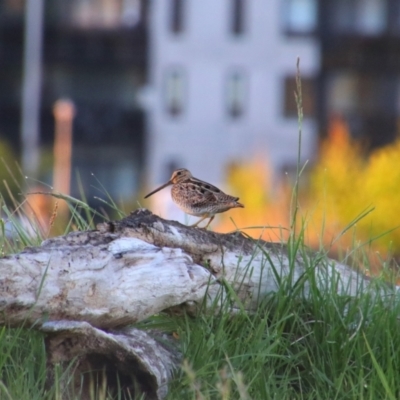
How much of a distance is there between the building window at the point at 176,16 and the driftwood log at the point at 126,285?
35390 millimetres

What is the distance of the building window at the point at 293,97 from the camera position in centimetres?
4069

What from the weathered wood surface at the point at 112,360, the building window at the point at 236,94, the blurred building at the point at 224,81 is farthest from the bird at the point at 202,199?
the building window at the point at 236,94

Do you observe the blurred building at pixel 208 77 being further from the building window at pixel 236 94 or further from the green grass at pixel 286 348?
the green grass at pixel 286 348

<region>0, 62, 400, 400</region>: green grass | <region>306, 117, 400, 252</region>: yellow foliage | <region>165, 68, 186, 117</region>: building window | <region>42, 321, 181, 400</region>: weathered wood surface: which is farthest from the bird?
<region>165, 68, 186, 117</region>: building window

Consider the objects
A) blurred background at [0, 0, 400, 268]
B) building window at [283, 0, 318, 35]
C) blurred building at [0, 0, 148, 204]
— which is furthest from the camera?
building window at [283, 0, 318, 35]

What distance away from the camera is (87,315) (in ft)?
15.5

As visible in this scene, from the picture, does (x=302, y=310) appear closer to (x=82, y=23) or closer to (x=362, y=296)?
(x=362, y=296)

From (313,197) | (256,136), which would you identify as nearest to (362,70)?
(256,136)

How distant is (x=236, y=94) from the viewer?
41.2 metres

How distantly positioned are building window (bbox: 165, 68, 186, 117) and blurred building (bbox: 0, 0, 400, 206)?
33 mm

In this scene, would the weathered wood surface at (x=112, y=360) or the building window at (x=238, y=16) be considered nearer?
the weathered wood surface at (x=112, y=360)

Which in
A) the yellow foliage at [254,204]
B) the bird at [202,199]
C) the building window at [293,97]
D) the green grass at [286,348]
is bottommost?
the building window at [293,97]

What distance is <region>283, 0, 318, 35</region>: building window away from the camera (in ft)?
134

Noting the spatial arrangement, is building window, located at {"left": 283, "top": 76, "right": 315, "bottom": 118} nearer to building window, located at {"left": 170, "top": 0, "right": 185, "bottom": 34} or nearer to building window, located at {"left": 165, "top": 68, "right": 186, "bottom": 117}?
building window, located at {"left": 165, "top": 68, "right": 186, "bottom": 117}
